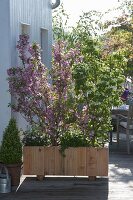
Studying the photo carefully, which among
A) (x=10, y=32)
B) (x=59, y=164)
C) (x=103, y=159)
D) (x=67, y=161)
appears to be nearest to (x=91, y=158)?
(x=103, y=159)

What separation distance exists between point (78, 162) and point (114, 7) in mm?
13762

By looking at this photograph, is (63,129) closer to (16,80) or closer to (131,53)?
(16,80)

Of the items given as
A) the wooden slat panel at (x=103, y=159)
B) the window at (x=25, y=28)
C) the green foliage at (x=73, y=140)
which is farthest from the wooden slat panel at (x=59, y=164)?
the window at (x=25, y=28)

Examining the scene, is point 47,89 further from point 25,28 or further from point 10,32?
point 25,28

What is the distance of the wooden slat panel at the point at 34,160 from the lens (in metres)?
7.98

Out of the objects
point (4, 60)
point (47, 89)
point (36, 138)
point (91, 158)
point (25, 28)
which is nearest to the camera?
point (91, 158)

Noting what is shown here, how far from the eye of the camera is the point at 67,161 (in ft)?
26.1

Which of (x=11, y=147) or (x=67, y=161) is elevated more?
(x=11, y=147)

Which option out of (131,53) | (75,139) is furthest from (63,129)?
(131,53)

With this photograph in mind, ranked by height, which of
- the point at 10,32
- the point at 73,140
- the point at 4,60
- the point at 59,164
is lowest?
the point at 59,164

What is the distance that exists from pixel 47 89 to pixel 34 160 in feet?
3.71

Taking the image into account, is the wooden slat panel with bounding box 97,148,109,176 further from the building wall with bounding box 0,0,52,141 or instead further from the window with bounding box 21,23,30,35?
the window with bounding box 21,23,30,35

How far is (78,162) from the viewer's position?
795 centimetres

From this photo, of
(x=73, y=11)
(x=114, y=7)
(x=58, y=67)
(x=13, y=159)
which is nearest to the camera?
(x=13, y=159)
